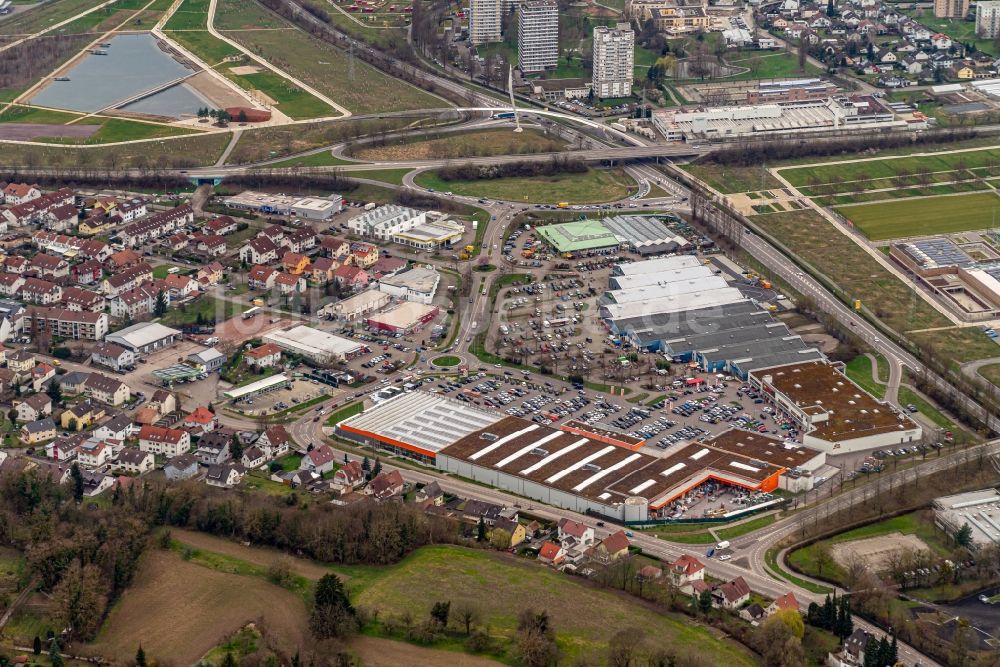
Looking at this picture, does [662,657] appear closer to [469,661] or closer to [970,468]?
[469,661]

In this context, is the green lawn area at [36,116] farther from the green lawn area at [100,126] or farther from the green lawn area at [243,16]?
the green lawn area at [243,16]

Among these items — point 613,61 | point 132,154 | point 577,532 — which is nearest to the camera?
point 577,532

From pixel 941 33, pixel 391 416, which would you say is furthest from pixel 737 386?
pixel 941 33

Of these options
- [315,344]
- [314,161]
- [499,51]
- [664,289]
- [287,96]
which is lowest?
[315,344]

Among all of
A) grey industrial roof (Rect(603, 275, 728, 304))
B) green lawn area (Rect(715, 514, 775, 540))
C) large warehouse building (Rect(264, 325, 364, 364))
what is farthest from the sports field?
green lawn area (Rect(715, 514, 775, 540))

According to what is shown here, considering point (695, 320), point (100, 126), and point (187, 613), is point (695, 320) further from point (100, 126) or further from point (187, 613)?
point (100, 126)

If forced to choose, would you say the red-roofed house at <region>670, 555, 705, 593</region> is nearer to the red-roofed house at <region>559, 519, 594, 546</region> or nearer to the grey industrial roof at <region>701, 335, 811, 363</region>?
the red-roofed house at <region>559, 519, 594, 546</region>

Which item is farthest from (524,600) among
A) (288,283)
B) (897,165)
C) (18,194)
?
(897,165)
